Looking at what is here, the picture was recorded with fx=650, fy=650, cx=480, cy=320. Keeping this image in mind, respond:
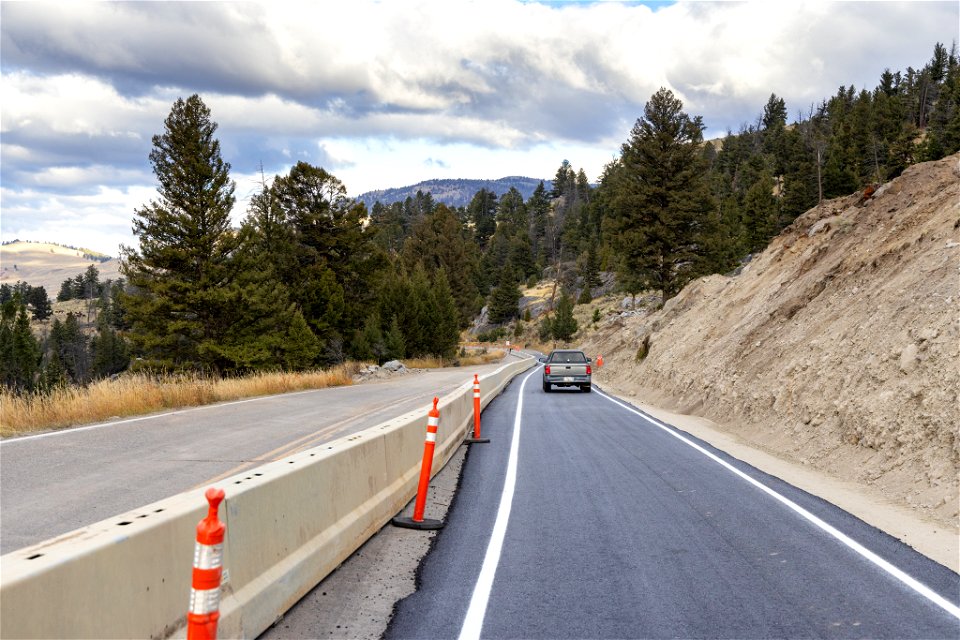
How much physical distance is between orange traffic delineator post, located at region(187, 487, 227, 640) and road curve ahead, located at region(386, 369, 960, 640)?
1658 millimetres

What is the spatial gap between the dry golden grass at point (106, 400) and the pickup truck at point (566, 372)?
10747 mm

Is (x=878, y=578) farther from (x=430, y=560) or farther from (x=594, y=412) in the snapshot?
(x=594, y=412)

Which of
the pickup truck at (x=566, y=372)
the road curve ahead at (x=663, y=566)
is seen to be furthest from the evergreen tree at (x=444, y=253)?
the road curve ahead at (x=663, y=566)

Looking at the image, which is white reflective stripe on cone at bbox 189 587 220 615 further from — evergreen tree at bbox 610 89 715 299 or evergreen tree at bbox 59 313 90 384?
evergreen tree at bbox 59 313 90 384

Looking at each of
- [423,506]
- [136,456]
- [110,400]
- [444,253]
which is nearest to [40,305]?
[444,253]

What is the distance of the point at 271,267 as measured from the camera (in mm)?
38938

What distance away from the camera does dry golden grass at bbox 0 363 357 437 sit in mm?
12422

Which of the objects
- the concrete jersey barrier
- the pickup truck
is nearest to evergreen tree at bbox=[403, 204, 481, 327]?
the pickup truck

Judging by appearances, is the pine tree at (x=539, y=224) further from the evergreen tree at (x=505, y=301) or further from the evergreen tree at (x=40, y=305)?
the evergreen tree at (x=40, y=305)

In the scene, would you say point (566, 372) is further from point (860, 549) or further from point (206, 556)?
point (206, 556)

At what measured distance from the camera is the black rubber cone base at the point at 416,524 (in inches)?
271

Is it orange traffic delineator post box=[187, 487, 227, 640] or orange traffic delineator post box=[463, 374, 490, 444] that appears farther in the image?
orange traffic delineator post box=[463, 374, 490, 444]

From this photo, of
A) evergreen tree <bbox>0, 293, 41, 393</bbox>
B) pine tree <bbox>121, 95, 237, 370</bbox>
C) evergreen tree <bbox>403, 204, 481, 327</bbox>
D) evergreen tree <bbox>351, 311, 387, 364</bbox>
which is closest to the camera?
pine tree <bbox>121, 95, 237, 370</bbox>

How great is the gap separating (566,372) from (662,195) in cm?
1876
